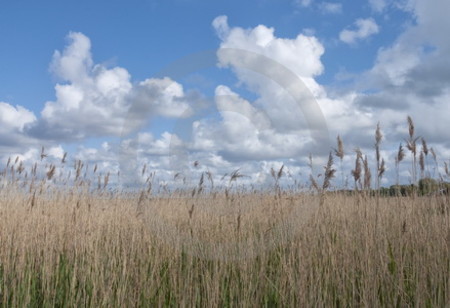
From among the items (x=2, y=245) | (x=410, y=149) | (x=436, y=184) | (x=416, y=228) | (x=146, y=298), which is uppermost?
(x=410, y=149)

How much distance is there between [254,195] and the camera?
24.5 feet

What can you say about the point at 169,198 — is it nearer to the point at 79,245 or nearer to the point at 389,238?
the point at 79,245

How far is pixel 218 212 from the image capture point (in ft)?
21.1

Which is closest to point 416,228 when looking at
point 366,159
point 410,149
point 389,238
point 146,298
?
point 389,238

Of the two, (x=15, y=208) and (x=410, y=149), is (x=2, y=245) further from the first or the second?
(x=410, y=149)

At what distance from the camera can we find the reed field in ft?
10.3

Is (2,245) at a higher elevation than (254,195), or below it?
below

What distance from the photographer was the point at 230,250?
4.09m

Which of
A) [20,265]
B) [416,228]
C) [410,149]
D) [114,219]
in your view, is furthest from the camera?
[114,219]

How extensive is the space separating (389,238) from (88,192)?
16.5 feet

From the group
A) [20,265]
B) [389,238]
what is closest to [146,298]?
[20,265]

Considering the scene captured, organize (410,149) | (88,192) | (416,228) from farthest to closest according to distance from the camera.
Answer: (88,192)
(410,149)
(416,228)

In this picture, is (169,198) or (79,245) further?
(169,198)

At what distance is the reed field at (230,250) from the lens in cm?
313
